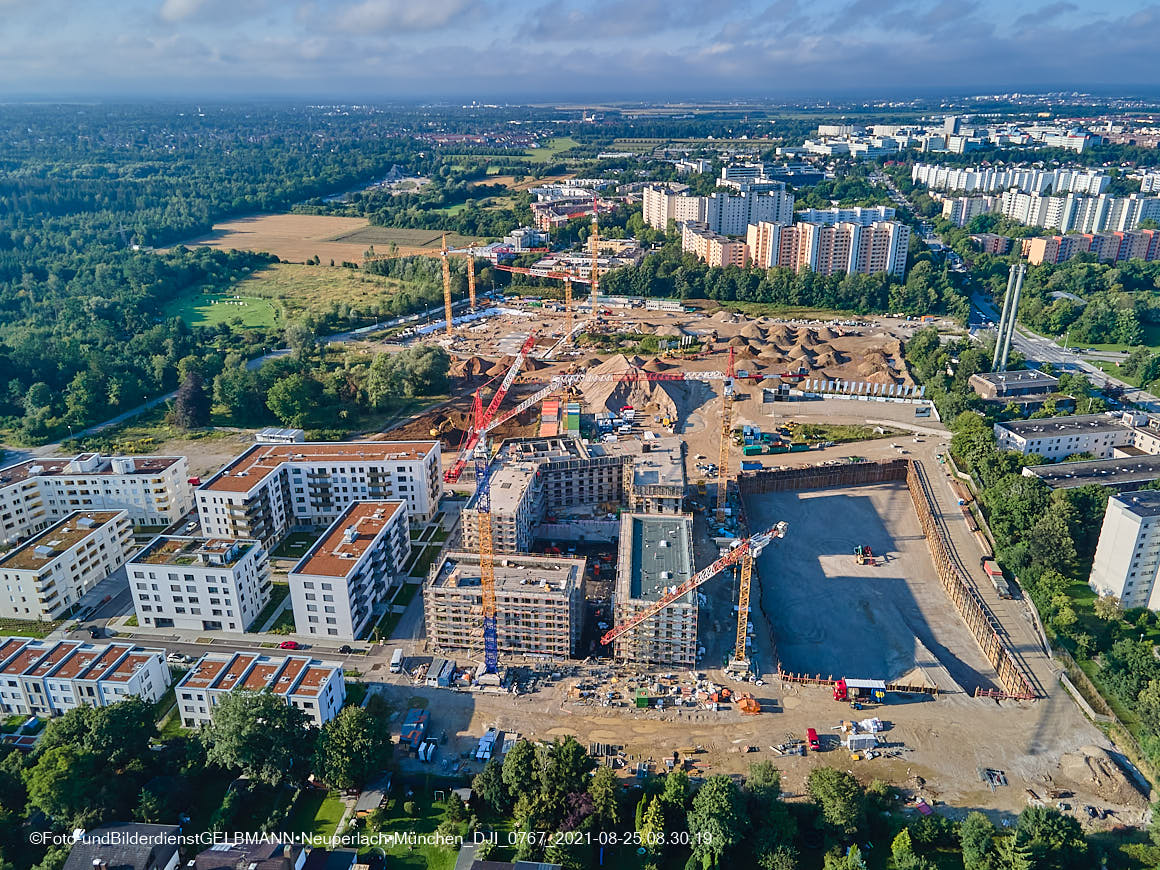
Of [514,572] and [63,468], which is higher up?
[63,468]

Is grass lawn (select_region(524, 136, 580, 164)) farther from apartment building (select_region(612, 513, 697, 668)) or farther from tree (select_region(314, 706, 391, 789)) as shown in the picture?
tree (select_region(314, 706, 391, 789))

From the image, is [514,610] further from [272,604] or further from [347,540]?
[272,604]

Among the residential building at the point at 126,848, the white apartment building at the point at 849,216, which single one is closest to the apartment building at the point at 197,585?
the residential building at the point at 126,848

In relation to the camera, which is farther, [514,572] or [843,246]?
[843,246]

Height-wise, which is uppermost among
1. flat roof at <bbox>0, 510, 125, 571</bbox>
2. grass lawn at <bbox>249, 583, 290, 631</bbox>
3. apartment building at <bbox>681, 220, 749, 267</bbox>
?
apartment building at <bbox>681, 220, 749, 267</bbox>

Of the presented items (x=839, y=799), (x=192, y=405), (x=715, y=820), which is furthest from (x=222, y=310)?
(x=839, y=799)

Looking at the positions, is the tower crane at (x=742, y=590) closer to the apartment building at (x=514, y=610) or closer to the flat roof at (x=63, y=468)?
the apartment building at (x=514, y=610)

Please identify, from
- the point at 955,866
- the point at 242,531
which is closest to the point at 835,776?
the point at 955,866

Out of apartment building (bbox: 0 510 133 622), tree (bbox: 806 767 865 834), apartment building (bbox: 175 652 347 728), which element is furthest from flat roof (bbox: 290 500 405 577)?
tree (bbox: 806 767 865 834)
